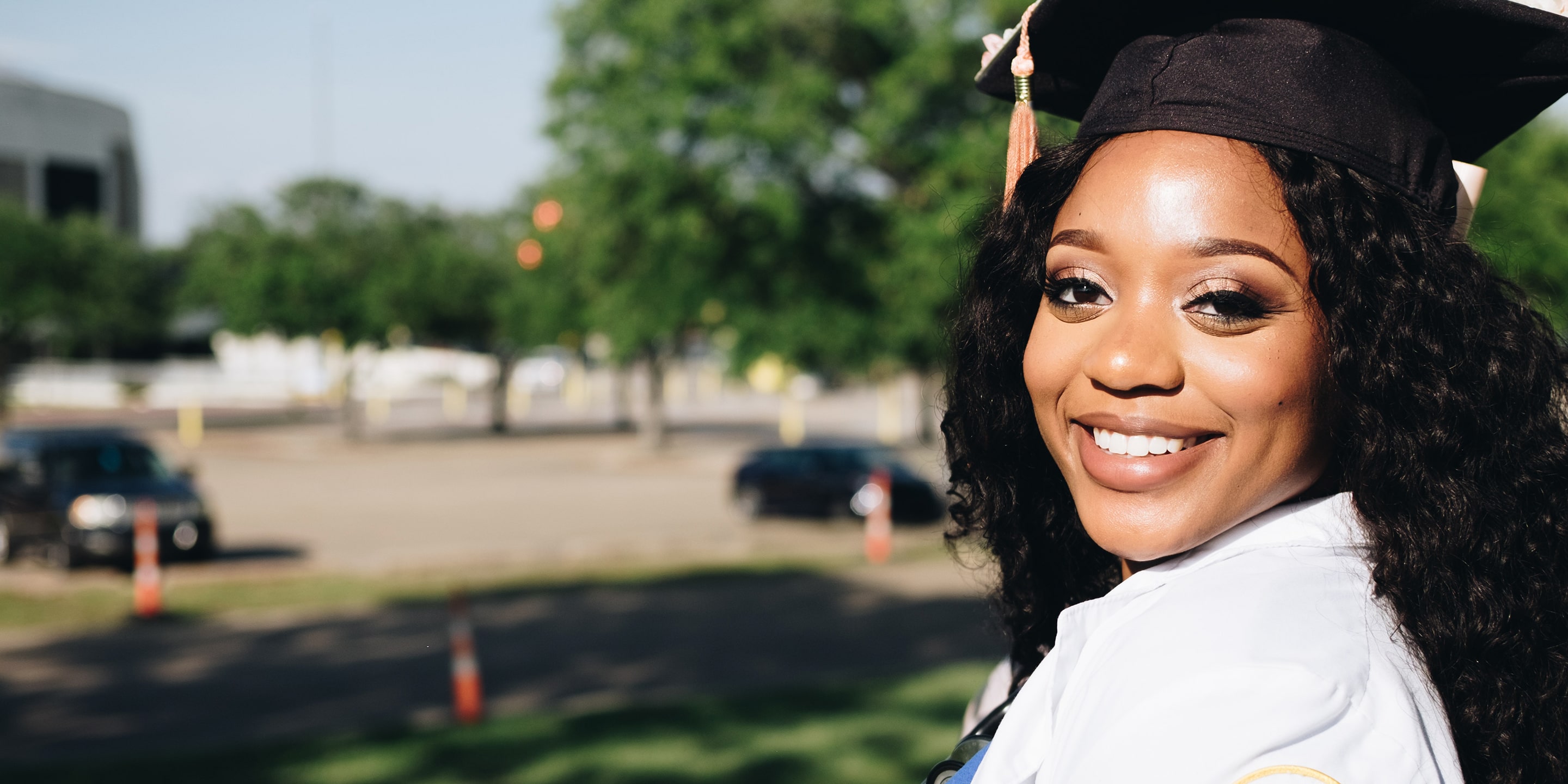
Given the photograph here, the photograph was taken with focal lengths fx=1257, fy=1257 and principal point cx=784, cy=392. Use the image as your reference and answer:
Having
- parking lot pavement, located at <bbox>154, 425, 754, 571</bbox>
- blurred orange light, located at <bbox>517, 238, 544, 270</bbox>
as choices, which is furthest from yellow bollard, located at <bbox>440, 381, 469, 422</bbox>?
blurred orange light, located at <bbox>517, 238, 544, 270</bbox>

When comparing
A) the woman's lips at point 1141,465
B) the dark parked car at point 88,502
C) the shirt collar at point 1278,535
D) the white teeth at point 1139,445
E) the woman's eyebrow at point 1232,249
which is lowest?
the dark parked car at point 88,502

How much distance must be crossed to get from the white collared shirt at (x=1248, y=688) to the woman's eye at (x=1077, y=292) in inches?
11.6

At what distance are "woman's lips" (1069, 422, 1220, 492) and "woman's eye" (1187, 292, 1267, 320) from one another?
121mm

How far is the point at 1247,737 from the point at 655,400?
31.5 metres

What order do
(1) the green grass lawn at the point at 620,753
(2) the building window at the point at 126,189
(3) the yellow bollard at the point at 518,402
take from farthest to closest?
(2) the building window at the point at 126,189, (3) the yellow bollard at the point at 518,402, (1) the green grass lawn at the point at 620,753

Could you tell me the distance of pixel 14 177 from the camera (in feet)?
170

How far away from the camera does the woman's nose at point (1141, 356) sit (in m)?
1.24

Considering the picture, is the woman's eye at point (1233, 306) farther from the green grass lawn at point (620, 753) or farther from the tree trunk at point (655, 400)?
the tree trunk at point (655, 400)

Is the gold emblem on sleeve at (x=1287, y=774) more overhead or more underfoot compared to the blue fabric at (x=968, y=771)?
more overhead

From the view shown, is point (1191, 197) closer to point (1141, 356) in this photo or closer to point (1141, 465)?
point (1141, 356)

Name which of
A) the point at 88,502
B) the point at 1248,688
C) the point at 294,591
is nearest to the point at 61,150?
the point at 88,502

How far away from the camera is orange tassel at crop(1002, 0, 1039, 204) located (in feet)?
5.07

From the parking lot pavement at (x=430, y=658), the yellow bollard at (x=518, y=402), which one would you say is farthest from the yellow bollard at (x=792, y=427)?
the parking lot pavement at (x=430, y=658)

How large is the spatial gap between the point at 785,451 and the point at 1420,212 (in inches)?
703
